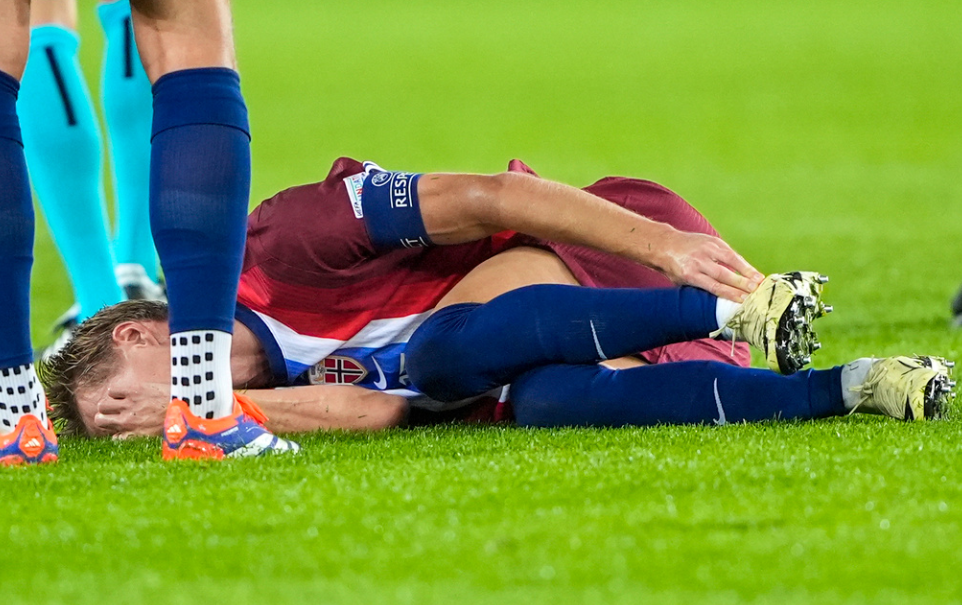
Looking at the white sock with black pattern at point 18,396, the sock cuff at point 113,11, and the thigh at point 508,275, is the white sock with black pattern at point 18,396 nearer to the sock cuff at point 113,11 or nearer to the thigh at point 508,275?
the thigh at point 508,275

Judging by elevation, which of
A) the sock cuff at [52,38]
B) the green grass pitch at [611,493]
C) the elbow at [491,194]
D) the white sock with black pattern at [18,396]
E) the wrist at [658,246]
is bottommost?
the green grass pitch at [611,493]

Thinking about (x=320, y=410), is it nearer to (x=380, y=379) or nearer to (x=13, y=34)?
(x=380, y=379)

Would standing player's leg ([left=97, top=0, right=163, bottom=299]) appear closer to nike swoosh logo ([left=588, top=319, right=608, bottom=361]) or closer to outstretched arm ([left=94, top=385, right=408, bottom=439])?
outstretched arm ([left=94, top=385, right=408, bottom=439])

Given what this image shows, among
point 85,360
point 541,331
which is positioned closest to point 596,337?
point 541,331

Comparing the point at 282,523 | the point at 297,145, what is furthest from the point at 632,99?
the point at 282,523

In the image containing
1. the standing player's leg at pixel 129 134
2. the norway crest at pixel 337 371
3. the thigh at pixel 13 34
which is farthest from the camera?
the standing player's leg at pixel 129 134

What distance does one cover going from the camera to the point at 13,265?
2266mm

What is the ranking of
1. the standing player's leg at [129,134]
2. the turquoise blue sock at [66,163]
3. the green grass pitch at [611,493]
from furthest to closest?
the standing player's leg at [129,134], the turquoise blue sock at [66,163], the green grass pitch at [611,493]

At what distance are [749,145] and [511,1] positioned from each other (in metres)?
14.1

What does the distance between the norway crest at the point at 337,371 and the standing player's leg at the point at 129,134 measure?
1.18 metres

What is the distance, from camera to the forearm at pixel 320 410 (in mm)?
2734

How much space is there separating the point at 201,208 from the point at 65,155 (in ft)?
5.34

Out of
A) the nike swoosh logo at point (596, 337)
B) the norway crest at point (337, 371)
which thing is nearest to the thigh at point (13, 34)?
the norway crest at point (337, 371)

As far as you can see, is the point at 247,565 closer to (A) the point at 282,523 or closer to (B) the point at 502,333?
(A) the point at 282,523
